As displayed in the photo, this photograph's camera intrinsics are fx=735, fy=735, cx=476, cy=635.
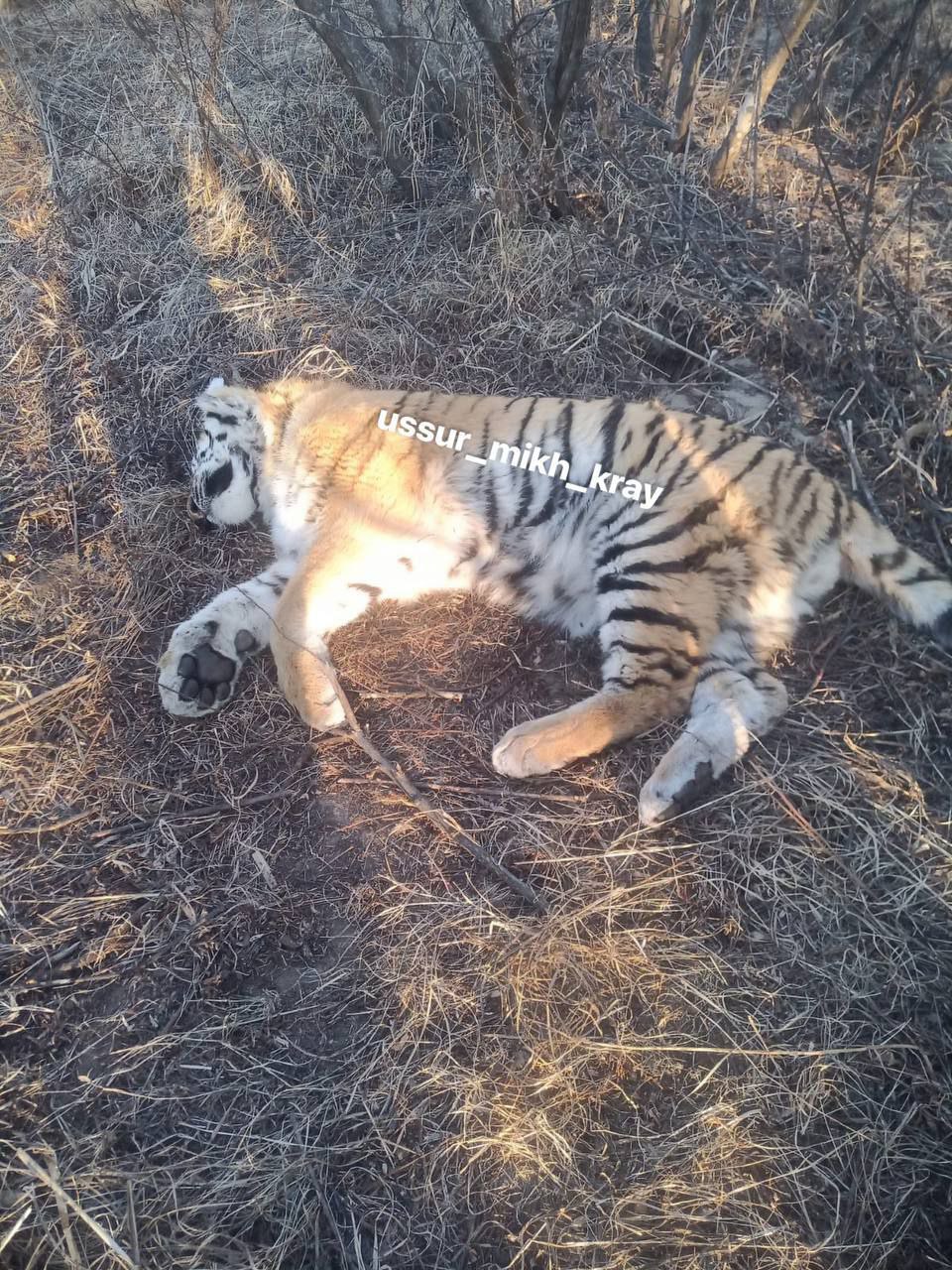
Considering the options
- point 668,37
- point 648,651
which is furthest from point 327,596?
point 668,37

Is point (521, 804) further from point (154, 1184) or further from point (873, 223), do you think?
point (873, 223)

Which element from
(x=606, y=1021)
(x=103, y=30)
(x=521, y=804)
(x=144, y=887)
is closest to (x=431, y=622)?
(x=521, y=804)

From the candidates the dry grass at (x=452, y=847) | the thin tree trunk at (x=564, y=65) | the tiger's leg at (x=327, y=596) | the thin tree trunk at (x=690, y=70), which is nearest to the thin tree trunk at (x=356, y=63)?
the dry grass at (x=452, y=847)

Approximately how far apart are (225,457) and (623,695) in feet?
6.22

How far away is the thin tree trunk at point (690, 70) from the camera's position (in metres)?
3.12

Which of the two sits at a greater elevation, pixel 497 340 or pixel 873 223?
pixel 873 223

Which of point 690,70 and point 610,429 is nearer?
point 610,429

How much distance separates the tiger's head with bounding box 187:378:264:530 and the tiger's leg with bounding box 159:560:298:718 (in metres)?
0.35

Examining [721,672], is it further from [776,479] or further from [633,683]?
[776,479]

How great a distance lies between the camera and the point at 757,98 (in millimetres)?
3094

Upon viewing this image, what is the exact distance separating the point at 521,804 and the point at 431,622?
0.85 m

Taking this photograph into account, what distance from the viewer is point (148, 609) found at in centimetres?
276

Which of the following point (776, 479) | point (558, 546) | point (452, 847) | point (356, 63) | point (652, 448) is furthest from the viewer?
point (356, 63)

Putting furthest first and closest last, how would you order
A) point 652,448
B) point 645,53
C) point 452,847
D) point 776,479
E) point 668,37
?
point 645,53 → point 668,37 → point 652,448 → point 776,479 → point 452,847
